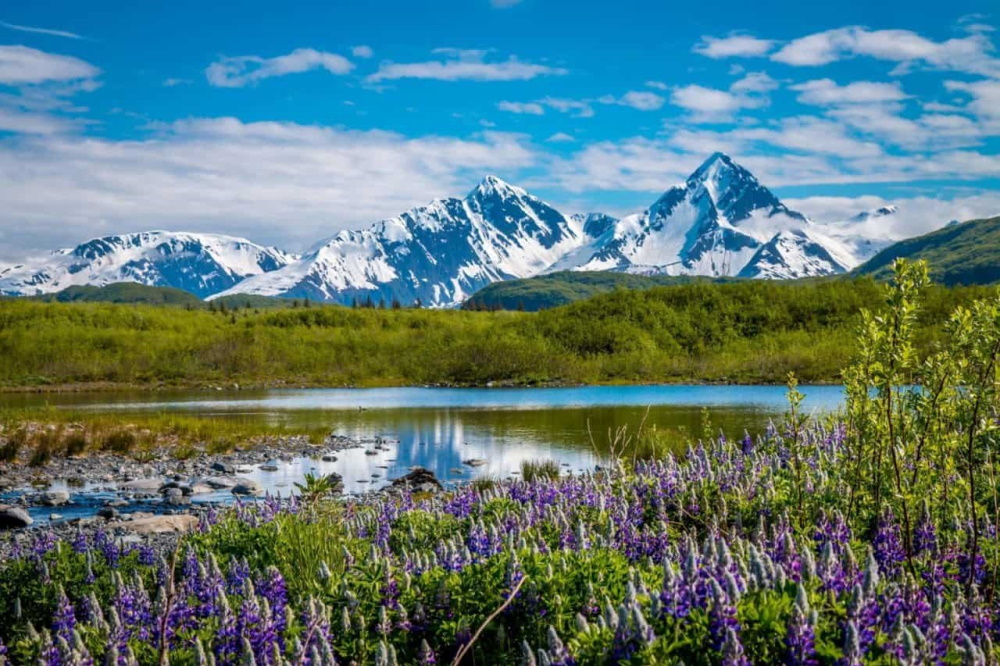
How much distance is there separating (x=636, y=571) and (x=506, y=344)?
342 feet

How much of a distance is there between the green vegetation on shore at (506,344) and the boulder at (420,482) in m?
70.5

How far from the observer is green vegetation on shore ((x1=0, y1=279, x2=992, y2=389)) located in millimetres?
104250

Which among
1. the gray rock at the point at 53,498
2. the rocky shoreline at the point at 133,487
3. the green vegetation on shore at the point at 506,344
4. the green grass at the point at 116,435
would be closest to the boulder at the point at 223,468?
the rocky shoreline at the point at 133,487

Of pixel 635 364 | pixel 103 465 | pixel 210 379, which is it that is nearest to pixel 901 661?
pixel 103 465

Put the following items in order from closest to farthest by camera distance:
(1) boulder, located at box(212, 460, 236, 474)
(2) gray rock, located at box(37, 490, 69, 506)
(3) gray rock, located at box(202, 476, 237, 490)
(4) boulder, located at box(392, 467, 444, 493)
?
(2) gray rock, located at box(37, 490, 69, 506), (4) boulder, located at box(392, 467, 444, 493), (3) gray rock, located at box(202, 476, 237, 490), (1) boulder, located at box(212, 460, 236, 474)

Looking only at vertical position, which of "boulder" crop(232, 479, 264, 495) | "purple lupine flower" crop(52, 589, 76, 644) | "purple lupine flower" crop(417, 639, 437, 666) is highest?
"purple lupine flower" crop(417, 639, 437, 666)

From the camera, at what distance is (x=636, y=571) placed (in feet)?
21.4

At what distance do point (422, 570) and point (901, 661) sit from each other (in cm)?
429

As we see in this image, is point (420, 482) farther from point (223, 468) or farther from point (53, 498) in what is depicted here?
point (53, 498)

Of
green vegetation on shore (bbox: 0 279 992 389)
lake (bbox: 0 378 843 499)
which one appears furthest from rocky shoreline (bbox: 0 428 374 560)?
green vegetation on shore (bbox: 0 279 992 389)

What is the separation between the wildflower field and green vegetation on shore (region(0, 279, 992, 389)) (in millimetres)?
83769

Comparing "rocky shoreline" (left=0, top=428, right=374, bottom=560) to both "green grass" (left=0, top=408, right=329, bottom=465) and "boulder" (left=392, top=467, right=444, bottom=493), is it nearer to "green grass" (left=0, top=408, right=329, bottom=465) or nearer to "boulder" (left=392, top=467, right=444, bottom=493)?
"green grass" (left=0, top=408, right=329, bottom=465)

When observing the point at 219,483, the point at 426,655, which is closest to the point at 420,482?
the point at 219,483

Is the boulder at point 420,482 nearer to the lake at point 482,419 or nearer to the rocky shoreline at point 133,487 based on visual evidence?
the lake at point 482,419
